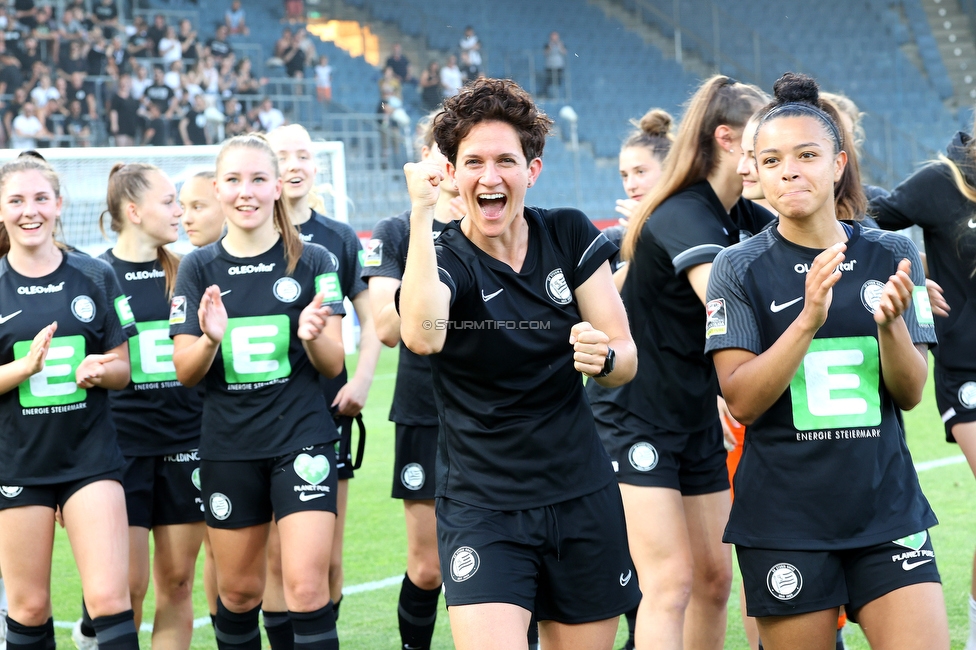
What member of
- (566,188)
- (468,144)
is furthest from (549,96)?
(468,144)

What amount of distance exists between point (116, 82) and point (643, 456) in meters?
17.4

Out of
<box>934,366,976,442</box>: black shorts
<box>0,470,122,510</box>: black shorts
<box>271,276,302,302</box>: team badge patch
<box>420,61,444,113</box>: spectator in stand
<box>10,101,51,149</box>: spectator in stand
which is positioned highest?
<box>420,61,444,113</box>: spectator in stand

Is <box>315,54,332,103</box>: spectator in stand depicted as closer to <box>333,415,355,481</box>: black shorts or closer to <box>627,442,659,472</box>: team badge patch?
<box>333,415,355,481</box>: black shorts

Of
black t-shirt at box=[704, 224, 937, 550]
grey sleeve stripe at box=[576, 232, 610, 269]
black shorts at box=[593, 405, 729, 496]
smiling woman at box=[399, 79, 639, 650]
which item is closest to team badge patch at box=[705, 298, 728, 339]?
black t-shirt at box=[704, 224, 937, 550]

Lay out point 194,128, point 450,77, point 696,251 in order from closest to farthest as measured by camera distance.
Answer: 1. point 696,251
2. point 194,128
3. point 450,77

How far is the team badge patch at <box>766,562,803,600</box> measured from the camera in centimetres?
300

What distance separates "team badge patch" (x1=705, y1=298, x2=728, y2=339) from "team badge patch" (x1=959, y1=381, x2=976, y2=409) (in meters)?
1.98

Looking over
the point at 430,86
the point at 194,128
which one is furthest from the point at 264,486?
Result: the point at 430,86

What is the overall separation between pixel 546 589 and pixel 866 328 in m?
1.18

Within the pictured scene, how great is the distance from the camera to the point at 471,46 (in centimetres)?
2461

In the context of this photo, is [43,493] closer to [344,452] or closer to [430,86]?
[344,452]

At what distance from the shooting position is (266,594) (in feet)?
17.3

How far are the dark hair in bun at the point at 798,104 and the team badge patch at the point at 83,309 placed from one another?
9.51 ft

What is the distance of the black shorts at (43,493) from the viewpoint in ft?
14.6
